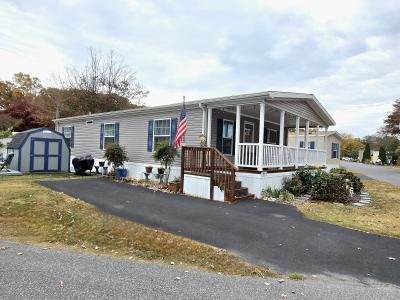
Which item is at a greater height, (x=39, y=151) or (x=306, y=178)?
(x=39, y=151)

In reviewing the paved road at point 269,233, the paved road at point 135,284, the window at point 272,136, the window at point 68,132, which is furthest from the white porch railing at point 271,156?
the window at point 68,132

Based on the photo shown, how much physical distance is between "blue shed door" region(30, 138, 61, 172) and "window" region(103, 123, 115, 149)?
2.80m

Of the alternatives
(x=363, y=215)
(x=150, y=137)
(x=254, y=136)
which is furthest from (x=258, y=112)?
(x=363, y=215)

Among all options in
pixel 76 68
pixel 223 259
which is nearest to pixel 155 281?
pixel 223 259

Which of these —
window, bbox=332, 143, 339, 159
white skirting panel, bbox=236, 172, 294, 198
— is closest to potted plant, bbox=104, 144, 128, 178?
white skirting panel, bbox=236, 172, 294, 198

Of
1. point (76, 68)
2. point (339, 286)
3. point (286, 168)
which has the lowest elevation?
point (339, 286)

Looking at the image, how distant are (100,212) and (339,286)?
17.8 ft

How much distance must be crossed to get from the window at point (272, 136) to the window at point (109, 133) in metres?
Result: 8.45

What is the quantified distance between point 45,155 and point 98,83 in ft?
47.2

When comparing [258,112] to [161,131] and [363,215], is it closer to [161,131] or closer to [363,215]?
[161,131]

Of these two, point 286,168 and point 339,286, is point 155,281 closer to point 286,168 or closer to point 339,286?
point 339,286

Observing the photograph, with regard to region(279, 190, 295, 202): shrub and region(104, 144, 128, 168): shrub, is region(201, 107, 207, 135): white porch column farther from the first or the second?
region(104, 144, 128, 168): shrub

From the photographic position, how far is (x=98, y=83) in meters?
28.7

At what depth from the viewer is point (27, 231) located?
5660 millimetres
